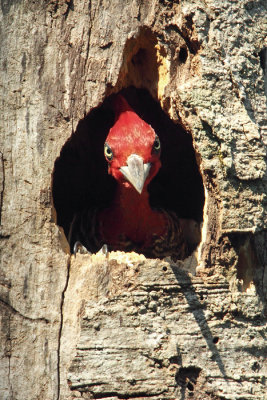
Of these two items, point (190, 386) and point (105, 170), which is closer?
point (190, 386)

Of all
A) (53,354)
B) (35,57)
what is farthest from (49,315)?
(35,57)

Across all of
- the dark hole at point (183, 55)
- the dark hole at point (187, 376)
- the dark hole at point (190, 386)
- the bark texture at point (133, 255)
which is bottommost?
the dark hole at point (190, 386)

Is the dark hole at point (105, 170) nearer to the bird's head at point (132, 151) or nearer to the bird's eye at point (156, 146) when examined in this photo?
the bird's head at point (132, 151)

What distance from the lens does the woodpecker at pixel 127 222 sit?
4301mm

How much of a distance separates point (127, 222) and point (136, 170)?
1002mm

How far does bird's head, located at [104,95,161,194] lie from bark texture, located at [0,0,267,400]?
449mm

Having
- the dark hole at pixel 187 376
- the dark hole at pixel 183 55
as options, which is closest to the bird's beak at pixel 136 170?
the dark hole at pixel 183 55

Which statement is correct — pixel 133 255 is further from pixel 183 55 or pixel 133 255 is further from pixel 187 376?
pixel 183 55

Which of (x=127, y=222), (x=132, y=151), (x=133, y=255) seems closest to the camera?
(x=133, y=255)

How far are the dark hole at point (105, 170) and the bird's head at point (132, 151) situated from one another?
37 centimetres

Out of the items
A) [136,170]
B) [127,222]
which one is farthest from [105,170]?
[136,170]

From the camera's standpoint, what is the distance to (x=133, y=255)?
3514 mm

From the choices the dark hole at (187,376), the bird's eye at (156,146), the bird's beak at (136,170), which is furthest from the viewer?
the bird's eye at (156,146)

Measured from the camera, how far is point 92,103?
3.58m
